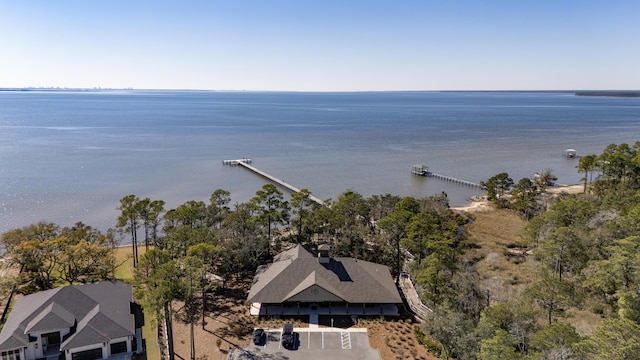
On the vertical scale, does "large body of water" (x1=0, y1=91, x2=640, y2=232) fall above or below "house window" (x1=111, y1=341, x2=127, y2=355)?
above

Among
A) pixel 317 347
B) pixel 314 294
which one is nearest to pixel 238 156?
pixel 314 294

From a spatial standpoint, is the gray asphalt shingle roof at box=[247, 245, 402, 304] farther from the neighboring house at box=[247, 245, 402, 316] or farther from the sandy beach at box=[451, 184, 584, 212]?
the sandy beach at box=[451, 184, 584, 212]

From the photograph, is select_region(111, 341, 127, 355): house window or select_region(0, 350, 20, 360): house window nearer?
select_region(0, 350, 20, 360): house window

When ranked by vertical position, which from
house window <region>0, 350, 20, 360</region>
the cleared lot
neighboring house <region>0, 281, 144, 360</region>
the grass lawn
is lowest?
the grass lawn

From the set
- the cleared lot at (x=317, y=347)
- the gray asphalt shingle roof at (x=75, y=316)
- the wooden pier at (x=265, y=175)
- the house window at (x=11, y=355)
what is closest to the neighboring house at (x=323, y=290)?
the cleared lot at (x=317, y=347)

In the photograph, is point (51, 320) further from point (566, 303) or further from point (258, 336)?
point (566, 303)

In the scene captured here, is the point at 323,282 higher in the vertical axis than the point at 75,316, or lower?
higher

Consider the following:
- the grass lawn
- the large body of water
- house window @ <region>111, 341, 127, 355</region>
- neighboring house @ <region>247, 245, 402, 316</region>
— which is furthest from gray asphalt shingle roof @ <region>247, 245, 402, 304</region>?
the large body of water
